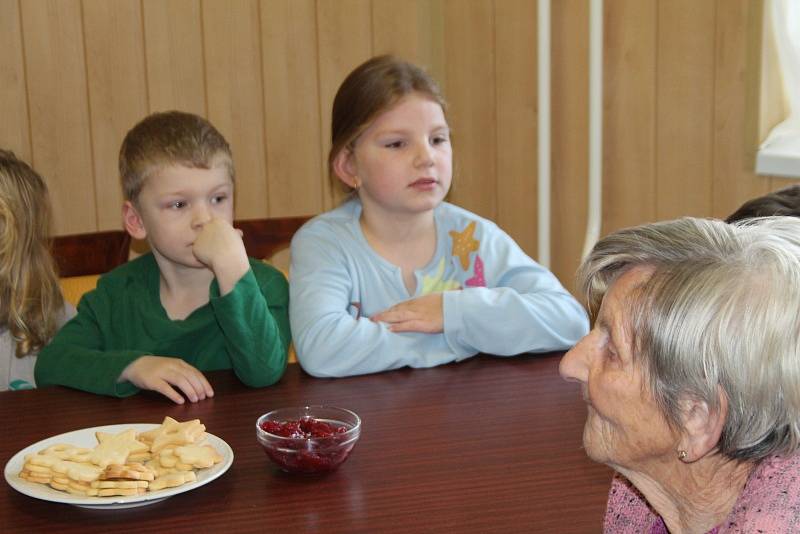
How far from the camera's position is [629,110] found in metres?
2.91

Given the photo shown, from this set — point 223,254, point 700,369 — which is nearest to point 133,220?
point 223,254

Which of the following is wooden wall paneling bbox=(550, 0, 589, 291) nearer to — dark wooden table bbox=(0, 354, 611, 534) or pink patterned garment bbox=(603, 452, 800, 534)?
dark wooden table bbox=(0, 354, 611, 534)

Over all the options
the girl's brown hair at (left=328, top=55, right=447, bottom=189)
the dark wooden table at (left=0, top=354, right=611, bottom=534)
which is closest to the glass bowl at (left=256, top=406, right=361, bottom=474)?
the dark wooden table at (left=0, top=354, right=611, bottom=534)

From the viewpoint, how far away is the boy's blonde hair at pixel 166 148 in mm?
2104

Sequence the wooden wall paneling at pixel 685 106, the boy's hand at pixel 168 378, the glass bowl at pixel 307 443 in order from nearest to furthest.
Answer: the glass bowl at pixel 307 443 → the boy's hand at pixel 168 378 → the wooden wall paneling at pixel 685 106

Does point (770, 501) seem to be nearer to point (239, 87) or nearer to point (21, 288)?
point (21, 288)

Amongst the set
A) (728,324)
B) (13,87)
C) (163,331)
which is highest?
(13,87)

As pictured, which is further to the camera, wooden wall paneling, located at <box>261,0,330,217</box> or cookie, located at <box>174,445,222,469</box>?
wooden wall paneling, located at <box>261,0,330,217</box>

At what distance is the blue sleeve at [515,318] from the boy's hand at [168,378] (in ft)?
1.53

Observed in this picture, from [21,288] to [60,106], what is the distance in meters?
1.14

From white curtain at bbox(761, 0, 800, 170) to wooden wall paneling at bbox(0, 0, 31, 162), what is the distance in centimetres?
215

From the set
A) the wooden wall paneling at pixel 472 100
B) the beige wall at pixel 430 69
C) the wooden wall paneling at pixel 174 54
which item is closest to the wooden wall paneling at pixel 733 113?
the beige wall at pixel 430 69

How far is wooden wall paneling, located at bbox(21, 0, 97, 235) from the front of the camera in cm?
318

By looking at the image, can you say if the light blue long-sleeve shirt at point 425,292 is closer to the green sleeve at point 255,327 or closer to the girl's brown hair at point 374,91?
the green sleeve at point 255,327
